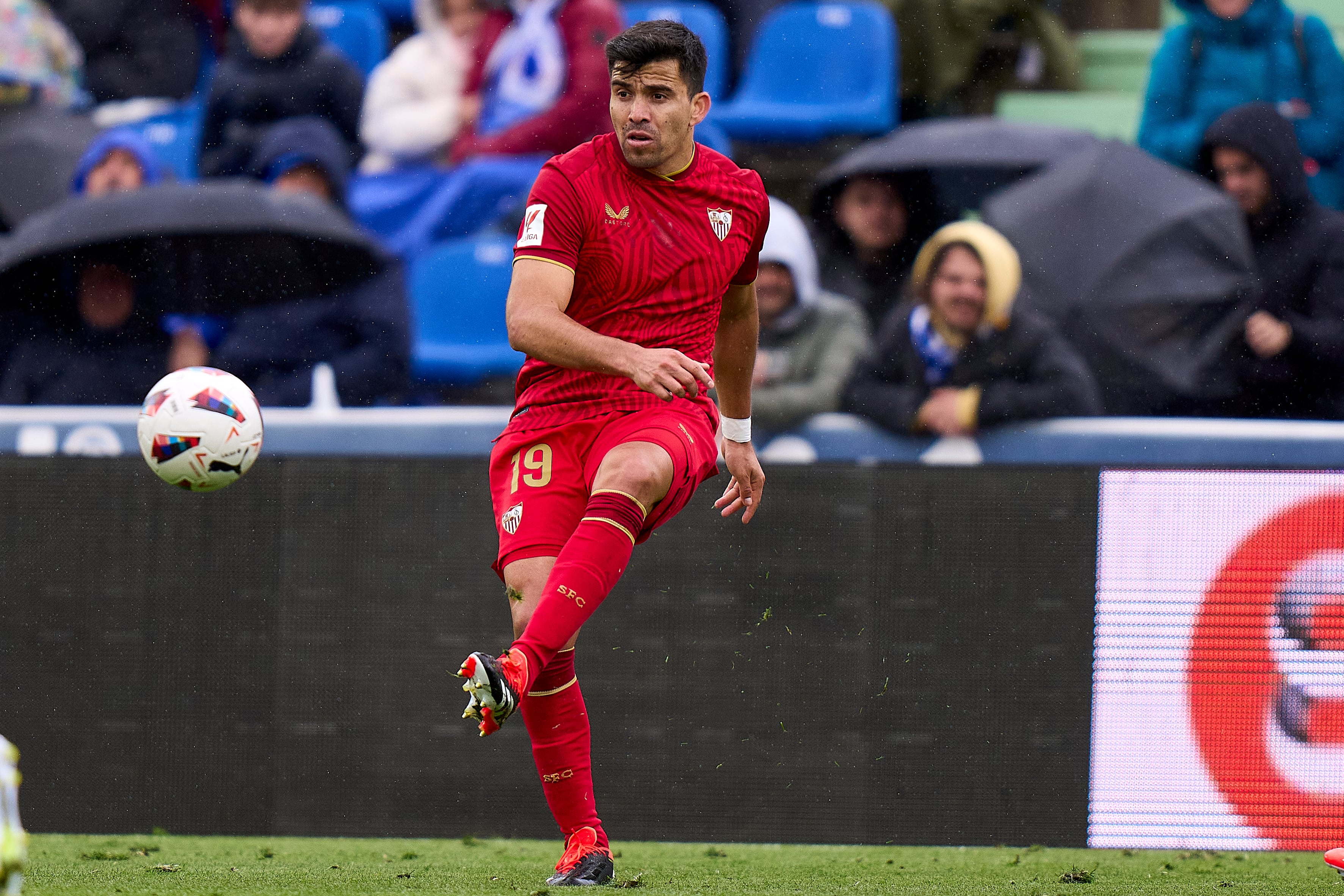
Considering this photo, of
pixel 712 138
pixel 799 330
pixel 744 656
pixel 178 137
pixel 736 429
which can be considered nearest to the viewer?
→ pixel 736 429

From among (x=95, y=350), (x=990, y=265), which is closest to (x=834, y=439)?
(x=990, y=265)

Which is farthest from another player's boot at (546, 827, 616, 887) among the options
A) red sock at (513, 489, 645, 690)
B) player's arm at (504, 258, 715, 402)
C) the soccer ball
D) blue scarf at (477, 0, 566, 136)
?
blue scarf at (477, 0, 566, 136)

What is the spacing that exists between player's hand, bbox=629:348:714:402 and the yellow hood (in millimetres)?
3753

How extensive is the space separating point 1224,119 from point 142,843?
19.8 ft

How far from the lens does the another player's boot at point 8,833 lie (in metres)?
2.50

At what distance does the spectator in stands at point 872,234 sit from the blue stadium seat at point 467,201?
184cm

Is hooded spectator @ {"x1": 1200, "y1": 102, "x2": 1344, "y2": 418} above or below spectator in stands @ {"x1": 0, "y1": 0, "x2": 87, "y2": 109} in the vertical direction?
below

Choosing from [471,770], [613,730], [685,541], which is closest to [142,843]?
[471,770]

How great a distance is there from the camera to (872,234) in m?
8.18

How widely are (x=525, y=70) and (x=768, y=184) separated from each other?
1.60 m

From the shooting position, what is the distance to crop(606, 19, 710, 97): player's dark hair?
3990 millimetres

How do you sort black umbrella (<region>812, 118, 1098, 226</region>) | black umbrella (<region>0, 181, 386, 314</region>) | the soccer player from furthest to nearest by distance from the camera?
black umbrella (<region>812, 118, 1098, 226</region>) → black umbrella (<region>0, 181, 386, 314</region>) → the soccer player

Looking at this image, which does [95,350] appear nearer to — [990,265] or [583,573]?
[990,265]

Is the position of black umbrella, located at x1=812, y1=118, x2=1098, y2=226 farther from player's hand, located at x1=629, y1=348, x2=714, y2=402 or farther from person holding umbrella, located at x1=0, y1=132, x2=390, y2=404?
player's hand, located at x1=629, y1=348, x2=714, y2=402
